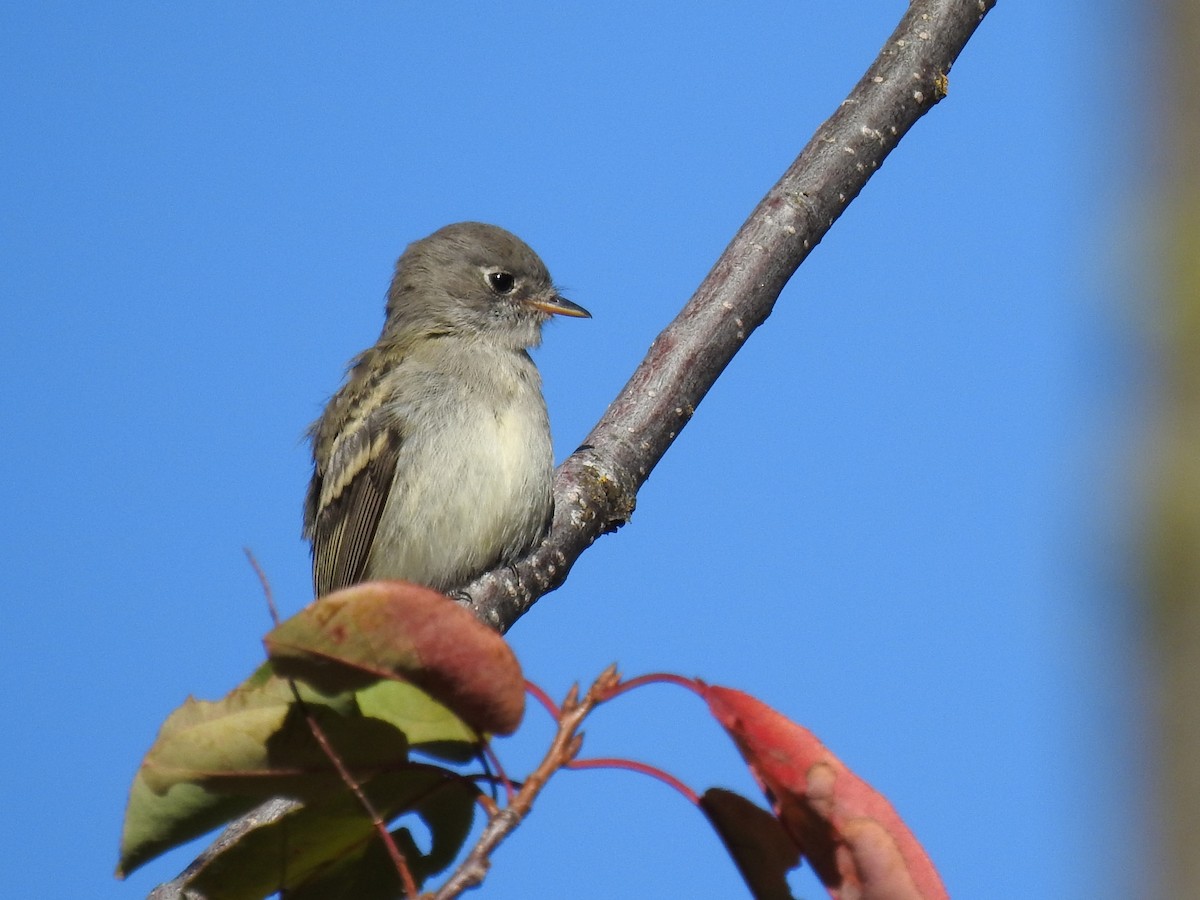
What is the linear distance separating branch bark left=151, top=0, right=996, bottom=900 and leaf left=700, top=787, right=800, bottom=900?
3.64 meters

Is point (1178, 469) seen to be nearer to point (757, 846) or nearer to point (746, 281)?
point (757, 846)

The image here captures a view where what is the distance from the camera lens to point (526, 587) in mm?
6270

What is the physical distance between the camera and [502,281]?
9250 mm

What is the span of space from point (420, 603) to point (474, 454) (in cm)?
483

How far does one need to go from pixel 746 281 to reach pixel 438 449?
6.42 feet

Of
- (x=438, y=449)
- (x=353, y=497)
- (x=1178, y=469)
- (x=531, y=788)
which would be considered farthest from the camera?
(x=353, y=497)

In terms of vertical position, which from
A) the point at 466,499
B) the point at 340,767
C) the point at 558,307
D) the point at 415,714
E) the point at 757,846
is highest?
the point at 558,307

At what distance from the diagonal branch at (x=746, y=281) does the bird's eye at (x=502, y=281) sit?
8.55 ft

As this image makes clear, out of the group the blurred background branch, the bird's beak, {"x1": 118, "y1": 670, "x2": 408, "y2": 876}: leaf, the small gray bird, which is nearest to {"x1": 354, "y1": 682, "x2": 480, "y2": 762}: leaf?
{"x1": 118, "y1": 670, "x2": 408, "y2": 876}: leaf

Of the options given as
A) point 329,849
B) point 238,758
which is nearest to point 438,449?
point 329,849

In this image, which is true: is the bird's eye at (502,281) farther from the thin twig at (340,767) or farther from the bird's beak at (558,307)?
the thin twig at (340,767)

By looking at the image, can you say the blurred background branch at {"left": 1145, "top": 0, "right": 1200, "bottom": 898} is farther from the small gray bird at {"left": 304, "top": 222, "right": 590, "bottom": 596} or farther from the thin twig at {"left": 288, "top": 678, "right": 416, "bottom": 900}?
the small gray bird at {"left": 304, "top": 222, "right": 590, "bottom": 596}

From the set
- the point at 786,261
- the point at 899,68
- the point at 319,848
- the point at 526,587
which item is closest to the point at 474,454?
the point at 526,587

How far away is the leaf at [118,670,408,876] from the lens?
2768 mm
